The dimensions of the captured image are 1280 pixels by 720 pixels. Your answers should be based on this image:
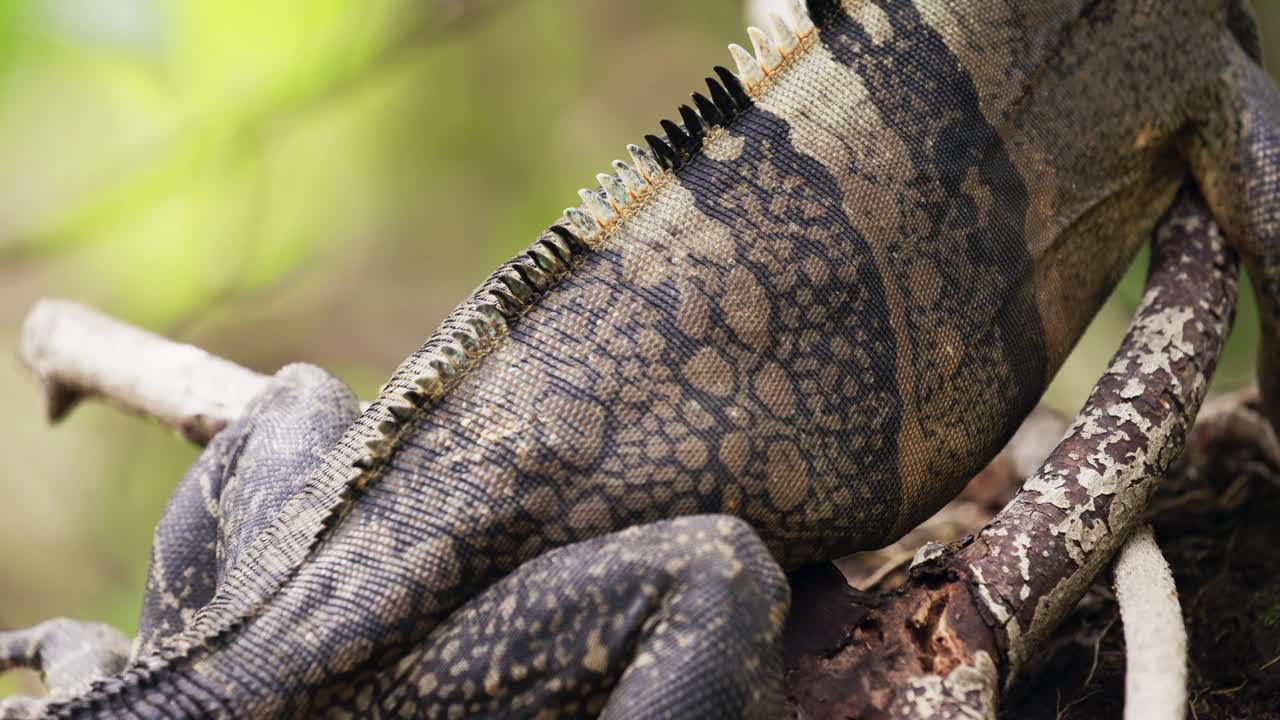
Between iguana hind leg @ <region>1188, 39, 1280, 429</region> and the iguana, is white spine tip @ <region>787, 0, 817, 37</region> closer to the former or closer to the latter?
the iguana

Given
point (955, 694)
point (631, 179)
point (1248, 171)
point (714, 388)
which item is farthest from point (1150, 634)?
point (1248, 171)

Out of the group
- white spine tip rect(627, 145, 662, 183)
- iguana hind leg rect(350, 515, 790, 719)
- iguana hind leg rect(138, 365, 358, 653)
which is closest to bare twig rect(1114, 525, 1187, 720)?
iguana hind leg rect(350, 515, 790, 719)

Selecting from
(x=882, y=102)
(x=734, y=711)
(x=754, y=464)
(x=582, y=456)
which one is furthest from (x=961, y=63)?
(x=734, y=711)

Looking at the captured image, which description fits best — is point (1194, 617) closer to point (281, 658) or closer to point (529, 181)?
point (281, 658)

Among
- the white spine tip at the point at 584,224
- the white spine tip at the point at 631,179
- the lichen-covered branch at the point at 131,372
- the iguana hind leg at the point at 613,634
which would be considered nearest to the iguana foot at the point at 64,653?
the lichen-covered branch at the point at 131,372

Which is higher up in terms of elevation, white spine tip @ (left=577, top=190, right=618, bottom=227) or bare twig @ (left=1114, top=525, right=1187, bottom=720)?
white spine tip @ (left=577, top=190, right=618, bottom=227)

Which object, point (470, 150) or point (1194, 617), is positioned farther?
point (470, 150)
